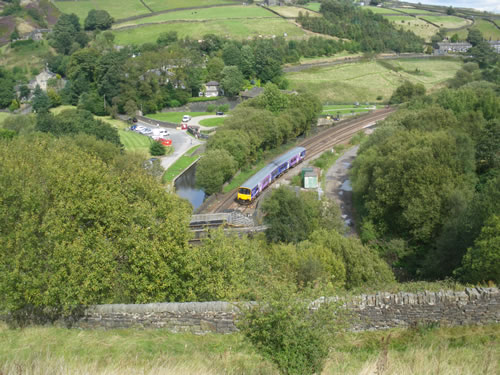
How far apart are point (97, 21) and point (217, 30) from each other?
120ft

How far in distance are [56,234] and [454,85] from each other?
8062cm

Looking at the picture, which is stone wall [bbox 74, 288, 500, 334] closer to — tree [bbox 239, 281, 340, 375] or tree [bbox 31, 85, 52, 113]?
tree [bbox 239, 281, 340, 375]

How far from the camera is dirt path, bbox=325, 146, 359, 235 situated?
3374cm

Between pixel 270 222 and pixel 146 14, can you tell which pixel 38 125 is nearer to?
pixel 270 222

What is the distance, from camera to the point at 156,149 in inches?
1978

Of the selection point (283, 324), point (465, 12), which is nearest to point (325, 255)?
point (283, 324)

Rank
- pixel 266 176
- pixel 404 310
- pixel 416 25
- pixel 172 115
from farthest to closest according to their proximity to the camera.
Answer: pixel 416 25 → pixel 172 115 → pixel 266 176 → pixel 404 310

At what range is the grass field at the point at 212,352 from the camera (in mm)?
7367

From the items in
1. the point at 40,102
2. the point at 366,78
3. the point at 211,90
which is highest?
the point at 366,78

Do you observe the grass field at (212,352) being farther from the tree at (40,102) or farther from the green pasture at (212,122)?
the tree at (40,102)

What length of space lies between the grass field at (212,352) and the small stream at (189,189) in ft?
97.5

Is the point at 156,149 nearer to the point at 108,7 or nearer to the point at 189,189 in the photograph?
the point at 189,189

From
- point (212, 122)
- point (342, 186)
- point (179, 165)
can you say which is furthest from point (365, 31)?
point (342, 186)

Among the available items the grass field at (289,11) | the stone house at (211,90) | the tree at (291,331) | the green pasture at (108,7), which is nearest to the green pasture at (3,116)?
the stone house at (211,90)
